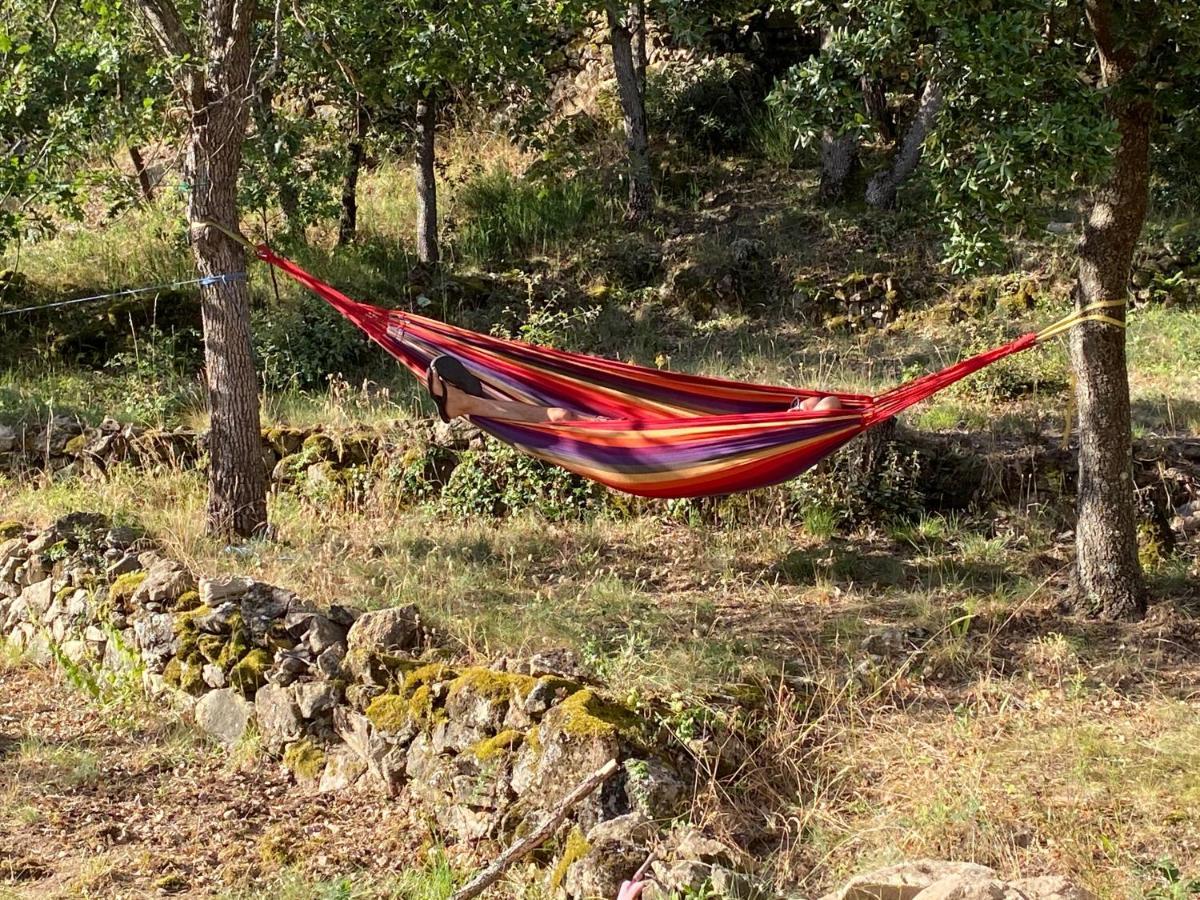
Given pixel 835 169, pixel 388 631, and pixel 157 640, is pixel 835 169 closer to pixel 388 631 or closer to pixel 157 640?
pixel 388 631

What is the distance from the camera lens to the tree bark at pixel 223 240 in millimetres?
3867

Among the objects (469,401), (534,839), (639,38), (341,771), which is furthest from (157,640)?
(639,38)

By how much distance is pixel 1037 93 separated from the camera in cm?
300

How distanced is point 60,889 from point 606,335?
4875 mm

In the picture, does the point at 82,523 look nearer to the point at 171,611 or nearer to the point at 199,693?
the point at 171,611

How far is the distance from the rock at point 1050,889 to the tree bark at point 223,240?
9.72 feet

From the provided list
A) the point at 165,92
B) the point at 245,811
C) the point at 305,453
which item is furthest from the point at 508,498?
the point at 165,92

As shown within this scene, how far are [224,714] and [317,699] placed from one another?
36 cm

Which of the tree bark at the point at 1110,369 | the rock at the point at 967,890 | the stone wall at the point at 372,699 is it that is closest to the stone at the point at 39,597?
the stone wall at the point at 372,699

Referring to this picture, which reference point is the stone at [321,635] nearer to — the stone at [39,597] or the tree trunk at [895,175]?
the stone at [39,597]

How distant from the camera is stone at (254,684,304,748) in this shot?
10.1ft

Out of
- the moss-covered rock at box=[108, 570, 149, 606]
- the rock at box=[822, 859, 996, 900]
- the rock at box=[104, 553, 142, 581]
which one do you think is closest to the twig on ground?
the rock at box=[822, 859, 996, 900]

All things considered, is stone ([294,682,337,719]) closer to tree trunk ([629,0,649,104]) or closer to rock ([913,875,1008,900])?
rock ([913,875,1008,900])

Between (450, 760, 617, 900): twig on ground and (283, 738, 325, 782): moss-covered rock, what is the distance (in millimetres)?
703
